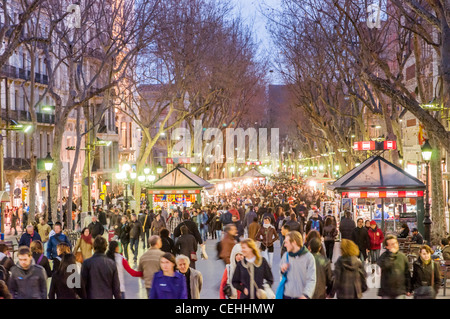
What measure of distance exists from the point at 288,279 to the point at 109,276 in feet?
7.47

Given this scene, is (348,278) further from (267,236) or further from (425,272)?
(267,236)

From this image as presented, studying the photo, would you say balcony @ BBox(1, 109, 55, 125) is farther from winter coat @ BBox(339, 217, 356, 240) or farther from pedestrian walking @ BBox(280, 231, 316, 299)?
pedestrian walking @ BBox(280, 231, 316, 299)

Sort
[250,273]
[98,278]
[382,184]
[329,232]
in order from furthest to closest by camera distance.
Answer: [382,184]
[329,232]
[98,278]
[250,273]

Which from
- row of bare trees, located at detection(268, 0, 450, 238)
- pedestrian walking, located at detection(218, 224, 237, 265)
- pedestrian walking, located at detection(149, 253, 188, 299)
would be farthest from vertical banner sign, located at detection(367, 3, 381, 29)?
pedestrian walking, located at detection(149, 253, 188, 299)

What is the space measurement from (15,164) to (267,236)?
30.9 metres

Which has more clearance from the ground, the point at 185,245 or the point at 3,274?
the point at 185,245

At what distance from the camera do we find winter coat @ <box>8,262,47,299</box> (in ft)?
31.0

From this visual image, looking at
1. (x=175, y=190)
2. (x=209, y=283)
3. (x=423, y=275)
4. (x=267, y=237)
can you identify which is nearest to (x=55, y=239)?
(x=209, y=283)

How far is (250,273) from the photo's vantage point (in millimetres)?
9117

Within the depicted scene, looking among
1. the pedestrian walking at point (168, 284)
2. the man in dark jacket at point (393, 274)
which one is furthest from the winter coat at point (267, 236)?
the pedestrian walking at point (168, 284)

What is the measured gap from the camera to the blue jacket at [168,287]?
28.5ft

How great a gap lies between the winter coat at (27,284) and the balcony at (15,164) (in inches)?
1406

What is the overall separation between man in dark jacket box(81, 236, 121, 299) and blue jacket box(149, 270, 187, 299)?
40.5 inches
